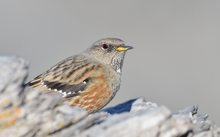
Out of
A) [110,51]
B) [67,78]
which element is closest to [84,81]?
[67,78]

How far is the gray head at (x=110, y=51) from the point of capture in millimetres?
12924

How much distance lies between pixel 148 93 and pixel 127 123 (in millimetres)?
13136

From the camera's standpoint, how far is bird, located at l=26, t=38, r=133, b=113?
1162cm

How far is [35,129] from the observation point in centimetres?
815

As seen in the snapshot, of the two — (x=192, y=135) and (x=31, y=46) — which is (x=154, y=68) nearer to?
(x=31, y=46)

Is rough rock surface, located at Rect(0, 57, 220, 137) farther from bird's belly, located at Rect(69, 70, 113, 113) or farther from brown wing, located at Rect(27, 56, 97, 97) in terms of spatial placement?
brown wing, located at Rect(27, 56, 97, 97)

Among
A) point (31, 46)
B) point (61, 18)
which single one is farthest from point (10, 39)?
point (61, 18)

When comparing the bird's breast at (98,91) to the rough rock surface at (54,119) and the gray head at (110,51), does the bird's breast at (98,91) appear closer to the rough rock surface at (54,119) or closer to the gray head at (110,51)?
the gray head at (110,51)

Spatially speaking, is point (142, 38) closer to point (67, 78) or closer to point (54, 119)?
point (67, 78)

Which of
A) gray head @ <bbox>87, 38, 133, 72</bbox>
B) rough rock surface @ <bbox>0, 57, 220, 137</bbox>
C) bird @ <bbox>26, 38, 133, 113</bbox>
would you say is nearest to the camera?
rough rock surface @ <bbox>0, 57, 220, 137</bbox>

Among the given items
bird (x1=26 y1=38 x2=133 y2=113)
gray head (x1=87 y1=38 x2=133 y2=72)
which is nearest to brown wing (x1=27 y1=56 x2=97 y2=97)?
bird (x1=26 y1=38 x2=133 y2=113)

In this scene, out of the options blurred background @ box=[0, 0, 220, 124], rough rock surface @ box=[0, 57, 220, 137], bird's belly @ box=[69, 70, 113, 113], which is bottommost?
blurred background @ box=[0, 0, 220, 124]

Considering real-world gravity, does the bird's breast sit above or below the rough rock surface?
below

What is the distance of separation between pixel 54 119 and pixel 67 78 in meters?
3.71
